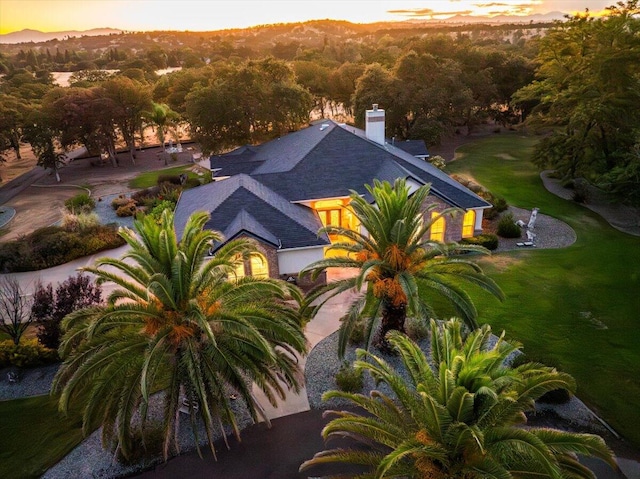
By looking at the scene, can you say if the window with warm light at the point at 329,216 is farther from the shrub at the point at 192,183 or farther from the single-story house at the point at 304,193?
the shrub at the point at 192,183

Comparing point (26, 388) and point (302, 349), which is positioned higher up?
point (302, 349)

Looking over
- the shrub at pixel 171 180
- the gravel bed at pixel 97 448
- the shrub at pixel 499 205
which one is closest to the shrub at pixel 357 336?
the gravel bed at pixel 97 448

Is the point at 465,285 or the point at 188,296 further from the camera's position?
the point at 465,285

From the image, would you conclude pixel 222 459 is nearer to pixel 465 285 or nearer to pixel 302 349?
pixel 302 349

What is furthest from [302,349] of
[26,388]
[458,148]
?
[458,148]

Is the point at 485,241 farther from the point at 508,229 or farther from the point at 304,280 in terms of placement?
the point at 304,280

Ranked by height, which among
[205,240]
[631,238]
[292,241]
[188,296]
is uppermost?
[205,240]

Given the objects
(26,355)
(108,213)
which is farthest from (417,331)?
(108,213)
